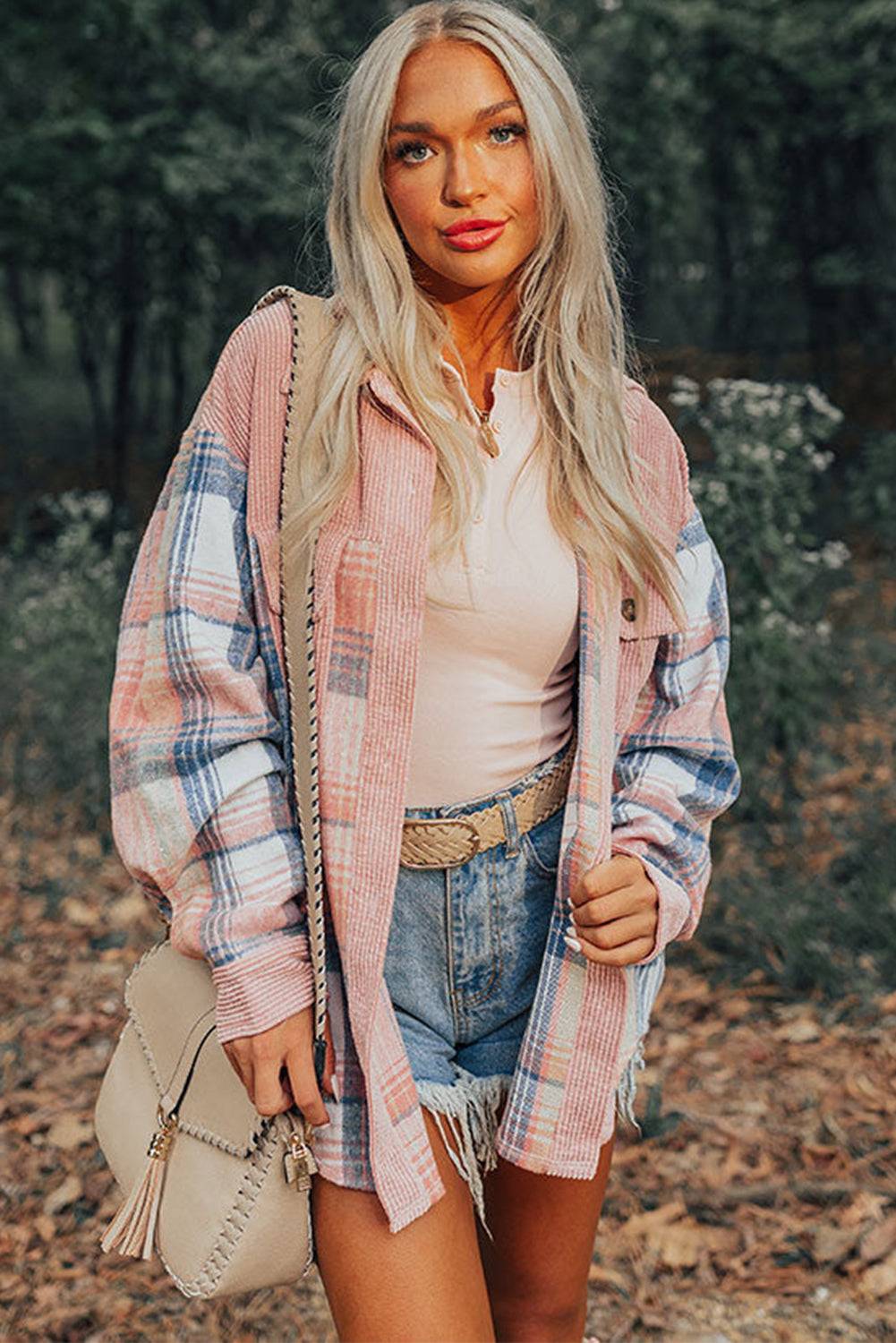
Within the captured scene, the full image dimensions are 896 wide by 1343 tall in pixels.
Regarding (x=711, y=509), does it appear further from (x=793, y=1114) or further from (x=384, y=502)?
(x=384, y=502)

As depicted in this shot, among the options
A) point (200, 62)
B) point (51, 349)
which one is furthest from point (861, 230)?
point (51, 349)

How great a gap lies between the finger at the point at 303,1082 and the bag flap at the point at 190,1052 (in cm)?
5

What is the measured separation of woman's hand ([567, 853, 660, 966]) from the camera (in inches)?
76.2

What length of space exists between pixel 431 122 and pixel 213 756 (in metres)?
0.87

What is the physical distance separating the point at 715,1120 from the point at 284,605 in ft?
8.16

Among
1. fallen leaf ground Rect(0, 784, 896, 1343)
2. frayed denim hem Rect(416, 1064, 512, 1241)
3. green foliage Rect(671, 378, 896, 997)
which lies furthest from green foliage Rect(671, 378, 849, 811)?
frayed denim hem Rect(416, 1064, 512, 1241)

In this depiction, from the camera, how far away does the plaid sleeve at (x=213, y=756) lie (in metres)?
1.79

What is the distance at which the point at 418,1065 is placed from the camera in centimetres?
199

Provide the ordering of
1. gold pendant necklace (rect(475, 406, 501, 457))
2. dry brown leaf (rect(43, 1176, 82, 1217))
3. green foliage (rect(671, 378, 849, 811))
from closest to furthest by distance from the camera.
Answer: gold pendant necklace (rect(475, 406, 501, 457)), dry brown leaf (rect(43, 1176, 82, 1217)), green foliage (rect(671, 378, 849, 811))

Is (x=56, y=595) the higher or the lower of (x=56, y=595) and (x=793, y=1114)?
the higher

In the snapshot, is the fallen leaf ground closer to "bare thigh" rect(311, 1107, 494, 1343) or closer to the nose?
"bare thigh" rect(311, 1107, 494, 1343)

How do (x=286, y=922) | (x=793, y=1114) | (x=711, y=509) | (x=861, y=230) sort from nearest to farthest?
(x=286, y=922), (x=793, y=1114), (x=711, y=509), (x=861, y=230)

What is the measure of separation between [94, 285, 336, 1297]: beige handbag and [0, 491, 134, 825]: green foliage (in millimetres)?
4052

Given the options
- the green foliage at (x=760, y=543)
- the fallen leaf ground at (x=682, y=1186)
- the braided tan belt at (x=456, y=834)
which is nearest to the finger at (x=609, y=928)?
the braided tan belt at (x=456, y=834)
